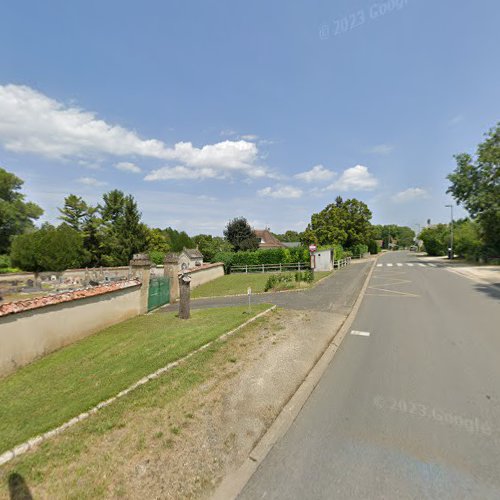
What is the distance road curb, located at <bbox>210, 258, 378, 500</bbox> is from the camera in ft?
9.05

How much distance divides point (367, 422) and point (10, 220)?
48.4 metres

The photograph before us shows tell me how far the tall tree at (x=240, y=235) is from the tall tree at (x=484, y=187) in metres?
24.9

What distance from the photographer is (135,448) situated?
126 inches

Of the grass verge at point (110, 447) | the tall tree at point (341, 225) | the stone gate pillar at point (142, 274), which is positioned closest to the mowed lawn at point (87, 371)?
the grass verge at point (110, 447)

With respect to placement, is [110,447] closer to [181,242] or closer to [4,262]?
[4,262]

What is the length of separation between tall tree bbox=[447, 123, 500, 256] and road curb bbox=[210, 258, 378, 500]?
31.6 m

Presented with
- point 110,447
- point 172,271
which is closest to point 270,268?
point 172,271

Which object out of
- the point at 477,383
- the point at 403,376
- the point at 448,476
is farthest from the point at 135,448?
the point at 477,383

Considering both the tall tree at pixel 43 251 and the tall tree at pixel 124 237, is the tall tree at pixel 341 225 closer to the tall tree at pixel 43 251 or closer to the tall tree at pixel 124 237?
the tall tree at pixel 124 237

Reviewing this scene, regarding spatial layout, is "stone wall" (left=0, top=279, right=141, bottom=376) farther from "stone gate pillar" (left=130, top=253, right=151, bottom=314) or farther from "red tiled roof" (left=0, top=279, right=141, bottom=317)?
"stone gate pillar" (left=130, top=253, right=151, bottom=314)

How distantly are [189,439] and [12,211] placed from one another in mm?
46399

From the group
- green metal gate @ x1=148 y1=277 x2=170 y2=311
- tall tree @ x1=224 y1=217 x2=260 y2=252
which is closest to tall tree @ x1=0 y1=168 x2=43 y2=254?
tall tree @ x1=224 y1=217 x2=260 y2=252

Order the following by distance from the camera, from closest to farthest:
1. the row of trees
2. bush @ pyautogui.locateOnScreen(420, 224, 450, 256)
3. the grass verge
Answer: the grass verge
the row of trees
bush @ pyautogui.locateOnScreen(420, 224, 450, 256)

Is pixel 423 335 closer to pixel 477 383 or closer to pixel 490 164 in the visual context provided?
pixel 477 383
